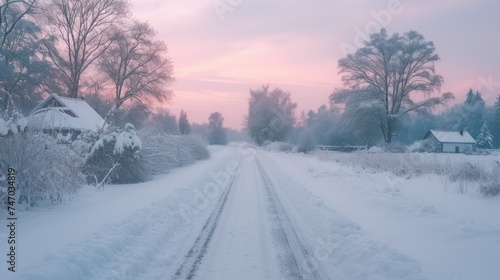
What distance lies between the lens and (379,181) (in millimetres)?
16438

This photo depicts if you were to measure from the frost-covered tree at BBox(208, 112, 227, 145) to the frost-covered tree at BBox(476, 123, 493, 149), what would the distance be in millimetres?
79111

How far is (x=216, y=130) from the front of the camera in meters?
126

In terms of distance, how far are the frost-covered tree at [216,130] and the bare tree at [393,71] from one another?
90569mm

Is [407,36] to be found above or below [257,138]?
above

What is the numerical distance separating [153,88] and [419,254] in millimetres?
37639

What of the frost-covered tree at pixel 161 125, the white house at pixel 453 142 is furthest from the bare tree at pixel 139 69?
the white house at pixel 453 142

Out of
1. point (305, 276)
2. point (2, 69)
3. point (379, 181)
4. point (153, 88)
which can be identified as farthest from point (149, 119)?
point (305, 276)

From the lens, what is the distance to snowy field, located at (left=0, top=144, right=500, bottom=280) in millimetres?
6266

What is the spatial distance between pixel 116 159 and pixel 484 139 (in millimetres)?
59856

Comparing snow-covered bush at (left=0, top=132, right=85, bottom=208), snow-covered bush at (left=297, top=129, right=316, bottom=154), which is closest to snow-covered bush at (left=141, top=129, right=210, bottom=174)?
snow-covered bush at (left=0, top=132, right=85, bottom=208)

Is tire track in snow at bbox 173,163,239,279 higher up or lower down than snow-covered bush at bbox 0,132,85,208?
lower down

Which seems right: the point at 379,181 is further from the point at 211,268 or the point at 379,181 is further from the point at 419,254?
the point at 211,268

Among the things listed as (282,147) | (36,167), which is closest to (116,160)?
(36,167)

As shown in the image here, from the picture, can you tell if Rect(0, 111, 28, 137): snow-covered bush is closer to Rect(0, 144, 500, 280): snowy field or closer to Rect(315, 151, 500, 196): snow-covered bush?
Rect(0, 144, 500, 280): snowy field
